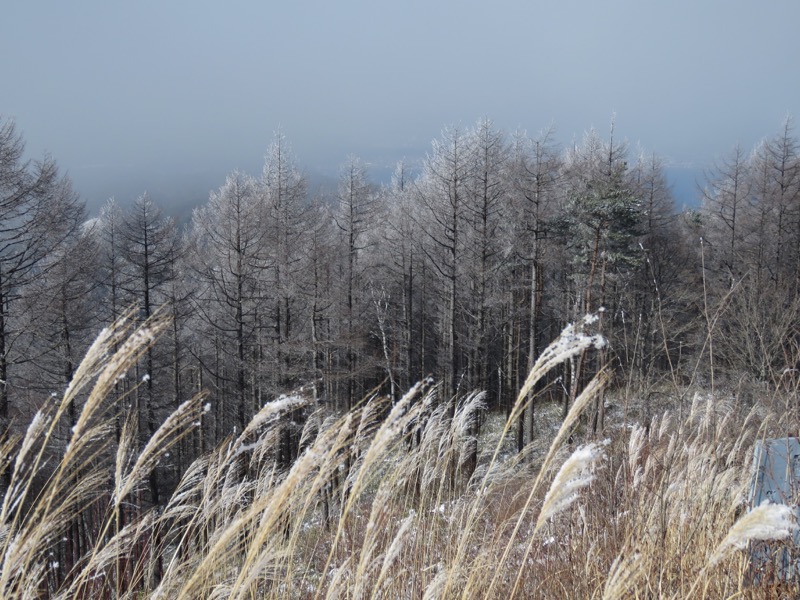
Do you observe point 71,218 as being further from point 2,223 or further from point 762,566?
point 762,566

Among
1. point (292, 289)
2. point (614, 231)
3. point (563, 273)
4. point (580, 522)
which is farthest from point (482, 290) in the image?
point (580, 522)

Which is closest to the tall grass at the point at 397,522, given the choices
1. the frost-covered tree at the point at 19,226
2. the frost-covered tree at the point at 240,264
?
the frost-covered tree at the point at 19,226

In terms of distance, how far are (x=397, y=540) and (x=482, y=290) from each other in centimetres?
1552

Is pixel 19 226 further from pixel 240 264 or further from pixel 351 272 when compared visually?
pixel 351 272

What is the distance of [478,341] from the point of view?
16516 mm

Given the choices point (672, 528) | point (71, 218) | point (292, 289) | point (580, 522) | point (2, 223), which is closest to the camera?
point (672, 528)

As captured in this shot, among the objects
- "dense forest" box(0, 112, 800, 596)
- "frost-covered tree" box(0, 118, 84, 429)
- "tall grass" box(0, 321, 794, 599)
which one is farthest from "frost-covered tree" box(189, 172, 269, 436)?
"tall grass" box(0, 321, 794, 599)

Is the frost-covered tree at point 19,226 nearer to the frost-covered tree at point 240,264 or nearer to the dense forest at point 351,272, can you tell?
the dense forest at point 351,272

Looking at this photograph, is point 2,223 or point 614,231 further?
point 614,231

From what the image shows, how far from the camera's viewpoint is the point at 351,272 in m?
18.4

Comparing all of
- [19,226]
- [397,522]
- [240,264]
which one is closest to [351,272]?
[240,264]

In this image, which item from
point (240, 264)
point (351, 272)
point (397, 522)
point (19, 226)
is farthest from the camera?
point (351, 272)

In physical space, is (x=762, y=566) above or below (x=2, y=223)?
below

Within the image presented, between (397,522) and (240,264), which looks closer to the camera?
(397,522)
